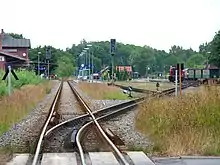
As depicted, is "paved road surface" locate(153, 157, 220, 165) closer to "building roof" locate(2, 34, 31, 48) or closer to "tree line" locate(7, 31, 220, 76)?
"building roof" locate(2, 34, 31, 48)

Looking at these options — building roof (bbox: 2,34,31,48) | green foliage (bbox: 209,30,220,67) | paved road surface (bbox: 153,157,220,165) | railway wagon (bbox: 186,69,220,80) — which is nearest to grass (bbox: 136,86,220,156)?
paved road surface (bbox: 153,157,220,165)

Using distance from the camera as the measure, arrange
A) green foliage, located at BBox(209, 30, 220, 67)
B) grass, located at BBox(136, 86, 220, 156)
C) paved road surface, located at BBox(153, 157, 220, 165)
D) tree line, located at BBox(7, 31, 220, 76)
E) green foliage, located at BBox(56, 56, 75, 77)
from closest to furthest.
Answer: paved road surface, located at BBox(153, 157, 220, 165)
grass, located at BBox(136, 86, 220, 156)
green foliage, located at BBox(209, 30, 220, 67)
tree line, located at BBox(7, 31, 220, 76)
green foliage, located at BBox(56, 56, 75, 77)

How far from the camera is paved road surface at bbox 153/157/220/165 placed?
1011cm

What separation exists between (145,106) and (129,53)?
556 ft

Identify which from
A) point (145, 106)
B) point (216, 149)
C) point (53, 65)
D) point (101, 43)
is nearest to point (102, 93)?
point (145, 106)

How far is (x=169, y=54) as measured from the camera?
19575 centimetres

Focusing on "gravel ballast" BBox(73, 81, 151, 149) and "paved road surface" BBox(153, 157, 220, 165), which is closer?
"paved road surface" BBox(153, 157, 220, 165)

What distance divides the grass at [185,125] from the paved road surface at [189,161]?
2.23ft

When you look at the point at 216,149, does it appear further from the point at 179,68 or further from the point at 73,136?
the point at 179,68

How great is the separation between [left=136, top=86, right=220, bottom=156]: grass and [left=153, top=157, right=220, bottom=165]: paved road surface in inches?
26.7

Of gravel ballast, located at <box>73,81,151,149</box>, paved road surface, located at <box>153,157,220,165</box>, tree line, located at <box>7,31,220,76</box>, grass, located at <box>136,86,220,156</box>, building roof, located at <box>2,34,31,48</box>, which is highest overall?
building roof, located at <box>2,34,31,48</box>

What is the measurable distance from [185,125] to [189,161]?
15.0 feet

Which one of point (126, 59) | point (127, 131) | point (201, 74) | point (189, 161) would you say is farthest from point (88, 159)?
point (126, 59)

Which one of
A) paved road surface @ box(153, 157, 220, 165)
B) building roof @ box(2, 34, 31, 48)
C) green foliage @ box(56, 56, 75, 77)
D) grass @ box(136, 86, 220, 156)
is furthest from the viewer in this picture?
green foliage @ box(56, 56, 75, 77)
